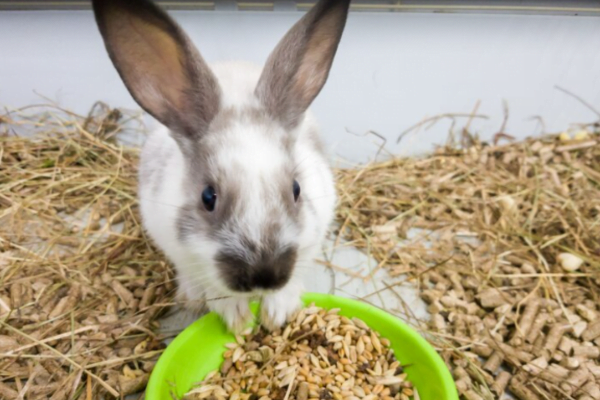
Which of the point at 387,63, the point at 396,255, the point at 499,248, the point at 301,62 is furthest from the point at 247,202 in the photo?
the point at 387,63

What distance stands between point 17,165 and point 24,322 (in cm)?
114

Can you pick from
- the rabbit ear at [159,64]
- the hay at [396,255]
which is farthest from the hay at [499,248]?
the rabbit ear at [159,64]

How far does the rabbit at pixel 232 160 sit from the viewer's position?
1.39 meters

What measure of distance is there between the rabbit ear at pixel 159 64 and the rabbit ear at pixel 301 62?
0.20 metres

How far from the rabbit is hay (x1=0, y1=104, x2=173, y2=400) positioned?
0.36 meters

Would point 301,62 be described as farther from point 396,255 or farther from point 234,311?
point 396,255

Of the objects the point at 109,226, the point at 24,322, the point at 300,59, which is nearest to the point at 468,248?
the point at 300,59

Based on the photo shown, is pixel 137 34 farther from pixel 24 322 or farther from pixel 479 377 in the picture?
pixel 479 377

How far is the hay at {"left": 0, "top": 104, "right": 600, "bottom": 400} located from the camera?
1.85 m

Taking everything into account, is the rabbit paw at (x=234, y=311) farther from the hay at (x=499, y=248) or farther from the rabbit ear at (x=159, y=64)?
the hay at (x=499, y=248)

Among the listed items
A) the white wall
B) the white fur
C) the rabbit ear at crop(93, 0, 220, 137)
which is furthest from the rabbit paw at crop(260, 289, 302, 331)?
the white wall

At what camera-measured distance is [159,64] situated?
158cm

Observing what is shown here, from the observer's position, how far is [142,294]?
2.12 m

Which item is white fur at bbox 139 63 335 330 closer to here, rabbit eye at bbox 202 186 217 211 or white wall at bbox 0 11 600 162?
rabbit eye at bbox 202 186 217 211
